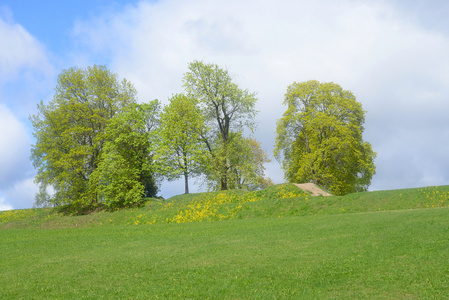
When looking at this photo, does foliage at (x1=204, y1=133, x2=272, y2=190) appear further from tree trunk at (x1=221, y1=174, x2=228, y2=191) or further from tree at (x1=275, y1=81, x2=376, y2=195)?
tree at (x1=275, y1=81, x2=376, y2=195)

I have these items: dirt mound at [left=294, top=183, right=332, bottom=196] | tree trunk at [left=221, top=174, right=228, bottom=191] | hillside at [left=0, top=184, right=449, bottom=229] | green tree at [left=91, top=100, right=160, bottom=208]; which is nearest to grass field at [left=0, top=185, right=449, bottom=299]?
hillside at [left=0, top=184, right=449, bottom=229]

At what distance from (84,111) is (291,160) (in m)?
27.3

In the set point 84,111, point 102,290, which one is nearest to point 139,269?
point 102,290

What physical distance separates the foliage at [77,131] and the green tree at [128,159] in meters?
1.35

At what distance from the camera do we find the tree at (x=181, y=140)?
1666 inches

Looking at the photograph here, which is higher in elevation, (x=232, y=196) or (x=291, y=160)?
(x=291, y=160)

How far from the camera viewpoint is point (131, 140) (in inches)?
1763

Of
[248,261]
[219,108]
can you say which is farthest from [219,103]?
[248,261]

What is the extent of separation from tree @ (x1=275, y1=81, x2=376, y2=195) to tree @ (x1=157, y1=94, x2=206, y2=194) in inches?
442

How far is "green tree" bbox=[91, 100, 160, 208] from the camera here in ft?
135

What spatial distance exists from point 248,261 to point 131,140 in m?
34.6

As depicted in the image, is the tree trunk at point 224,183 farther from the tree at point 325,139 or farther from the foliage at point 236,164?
the tree at point 325,139

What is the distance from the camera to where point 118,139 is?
140 ft

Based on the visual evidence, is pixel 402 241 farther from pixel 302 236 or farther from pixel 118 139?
pixel 118 139
